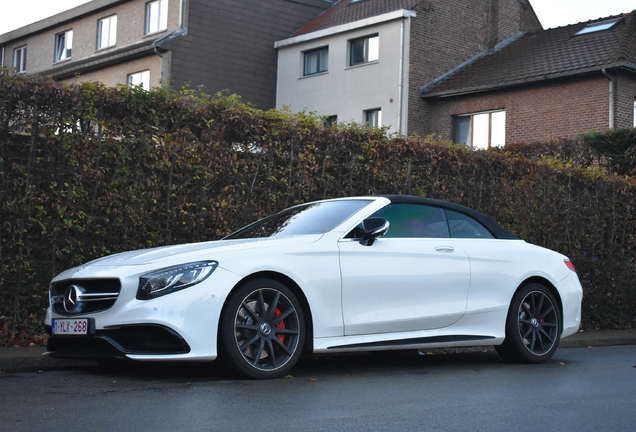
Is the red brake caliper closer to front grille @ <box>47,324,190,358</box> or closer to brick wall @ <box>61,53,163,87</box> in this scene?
→ front grille @ <box>47,324,190,358</box>

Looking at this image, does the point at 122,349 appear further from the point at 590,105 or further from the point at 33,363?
the point at 590,105

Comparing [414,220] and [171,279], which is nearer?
[171,279]

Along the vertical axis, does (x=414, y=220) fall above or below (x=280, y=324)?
above

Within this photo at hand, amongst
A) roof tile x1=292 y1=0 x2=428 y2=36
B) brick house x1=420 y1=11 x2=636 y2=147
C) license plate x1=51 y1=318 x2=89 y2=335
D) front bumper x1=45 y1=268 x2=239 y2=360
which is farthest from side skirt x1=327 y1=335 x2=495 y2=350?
roof tile x1=292 y1=0 x2=428 y2=36

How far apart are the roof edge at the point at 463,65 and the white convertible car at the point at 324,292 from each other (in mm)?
20970

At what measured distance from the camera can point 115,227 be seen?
27.8 ft

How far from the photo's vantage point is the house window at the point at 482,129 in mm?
27158

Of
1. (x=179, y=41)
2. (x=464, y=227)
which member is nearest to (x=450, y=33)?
(x=179, y=41)

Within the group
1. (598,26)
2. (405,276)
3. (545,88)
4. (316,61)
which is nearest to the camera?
(405,276)

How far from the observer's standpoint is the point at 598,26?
2823cm

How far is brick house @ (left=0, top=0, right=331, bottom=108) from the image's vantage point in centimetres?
2983

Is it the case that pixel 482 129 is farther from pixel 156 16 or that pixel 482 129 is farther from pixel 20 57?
pixel 20 57

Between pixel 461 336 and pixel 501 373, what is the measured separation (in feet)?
1.55

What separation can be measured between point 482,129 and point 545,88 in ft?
8.89
